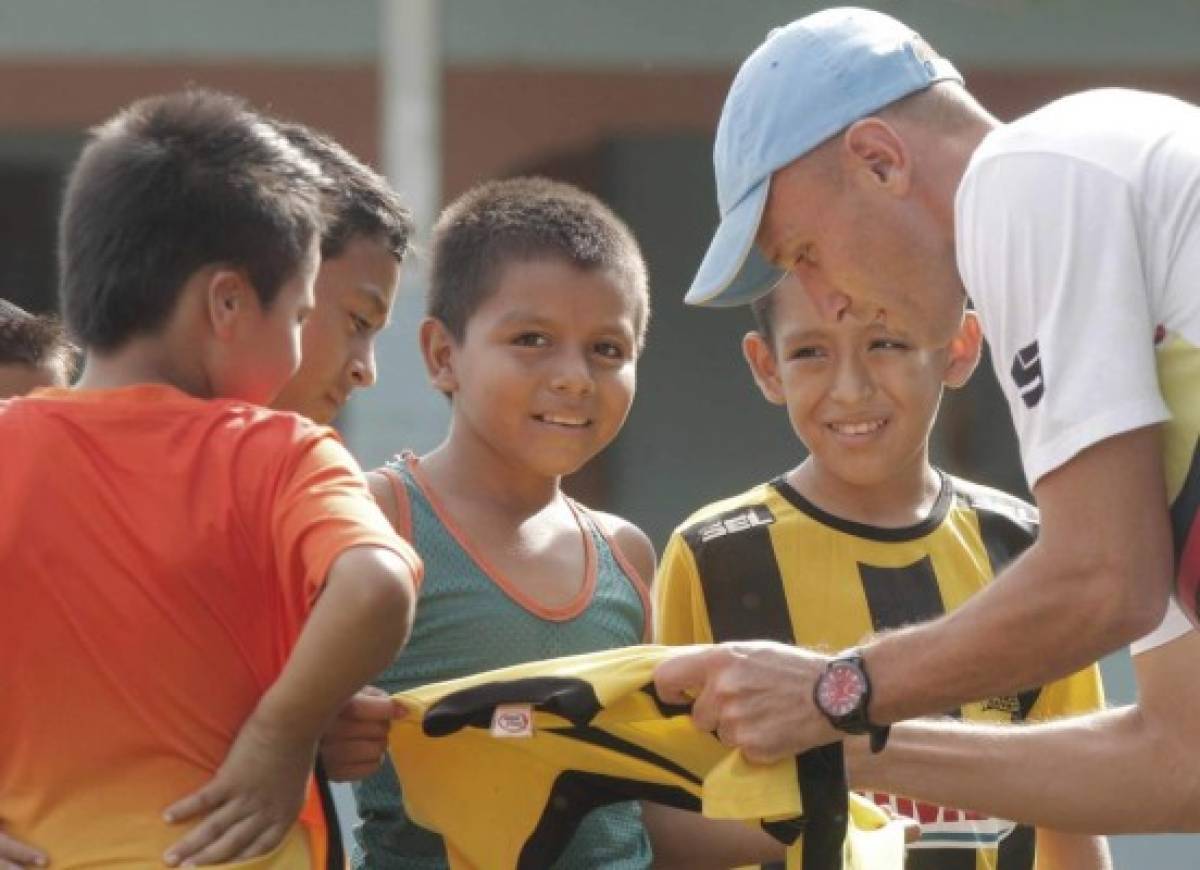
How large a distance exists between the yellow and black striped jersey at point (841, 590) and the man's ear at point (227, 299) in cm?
134

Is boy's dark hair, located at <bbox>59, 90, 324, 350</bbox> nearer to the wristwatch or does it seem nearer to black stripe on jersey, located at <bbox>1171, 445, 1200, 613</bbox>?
the wristwatch

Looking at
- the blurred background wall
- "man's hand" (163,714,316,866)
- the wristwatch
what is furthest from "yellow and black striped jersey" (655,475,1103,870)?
the blurred background wall

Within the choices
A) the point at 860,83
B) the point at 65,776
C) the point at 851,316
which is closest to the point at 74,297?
the point at 65,776

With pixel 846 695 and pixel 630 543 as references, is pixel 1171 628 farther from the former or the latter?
pixel 630 543

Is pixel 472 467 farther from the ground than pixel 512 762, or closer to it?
farther from the ground

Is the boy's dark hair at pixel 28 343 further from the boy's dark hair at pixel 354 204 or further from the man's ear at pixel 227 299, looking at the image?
the man's ear at pixel 227 299

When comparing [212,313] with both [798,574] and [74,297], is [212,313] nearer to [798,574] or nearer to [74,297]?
[74,297]


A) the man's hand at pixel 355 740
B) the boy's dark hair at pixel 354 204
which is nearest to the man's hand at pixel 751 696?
the man's hand at pixel 355 740

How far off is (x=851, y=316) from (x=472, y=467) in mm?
751

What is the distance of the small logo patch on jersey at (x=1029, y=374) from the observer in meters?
3.36

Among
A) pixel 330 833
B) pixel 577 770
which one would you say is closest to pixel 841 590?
pixel 577 770

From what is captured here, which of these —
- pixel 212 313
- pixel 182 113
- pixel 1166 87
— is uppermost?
pixel 182 113

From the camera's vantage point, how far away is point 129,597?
3199 mm

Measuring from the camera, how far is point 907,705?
3.54m
